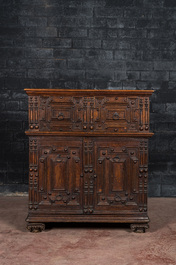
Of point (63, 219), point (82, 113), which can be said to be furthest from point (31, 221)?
point (82, 113)

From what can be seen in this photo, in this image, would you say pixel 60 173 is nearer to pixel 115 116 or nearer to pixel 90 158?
pixel 90 158

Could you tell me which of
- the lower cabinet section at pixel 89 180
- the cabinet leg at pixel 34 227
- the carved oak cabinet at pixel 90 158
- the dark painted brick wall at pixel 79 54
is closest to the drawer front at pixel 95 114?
the carved oak cabinet at pixel 90 158

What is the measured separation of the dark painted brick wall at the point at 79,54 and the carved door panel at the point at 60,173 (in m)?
1.63

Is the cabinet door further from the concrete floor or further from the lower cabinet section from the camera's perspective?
the concrete floor

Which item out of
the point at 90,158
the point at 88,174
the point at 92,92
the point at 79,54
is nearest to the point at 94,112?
the point at 92,92

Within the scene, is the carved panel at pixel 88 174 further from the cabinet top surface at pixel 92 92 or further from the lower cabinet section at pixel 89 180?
the cabinet top surface at pixel 92 92

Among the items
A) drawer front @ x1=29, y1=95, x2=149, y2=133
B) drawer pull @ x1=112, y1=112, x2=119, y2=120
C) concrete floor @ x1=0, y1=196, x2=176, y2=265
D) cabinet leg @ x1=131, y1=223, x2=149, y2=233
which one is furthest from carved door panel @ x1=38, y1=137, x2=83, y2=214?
cabinet leg @ x1=131, y1=223, x2=149, y2=233

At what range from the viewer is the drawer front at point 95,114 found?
3135 millimetres

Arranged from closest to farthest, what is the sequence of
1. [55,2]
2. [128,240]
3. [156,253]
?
[156,253] → [128,240] → [55,2]

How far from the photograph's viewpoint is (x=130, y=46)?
4672 mm

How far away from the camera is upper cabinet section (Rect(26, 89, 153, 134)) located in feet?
10.3

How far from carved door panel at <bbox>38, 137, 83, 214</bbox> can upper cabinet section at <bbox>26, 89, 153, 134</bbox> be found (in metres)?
0.17

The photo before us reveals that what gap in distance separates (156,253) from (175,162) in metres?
2.33

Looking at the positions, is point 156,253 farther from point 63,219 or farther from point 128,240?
point 63,219
